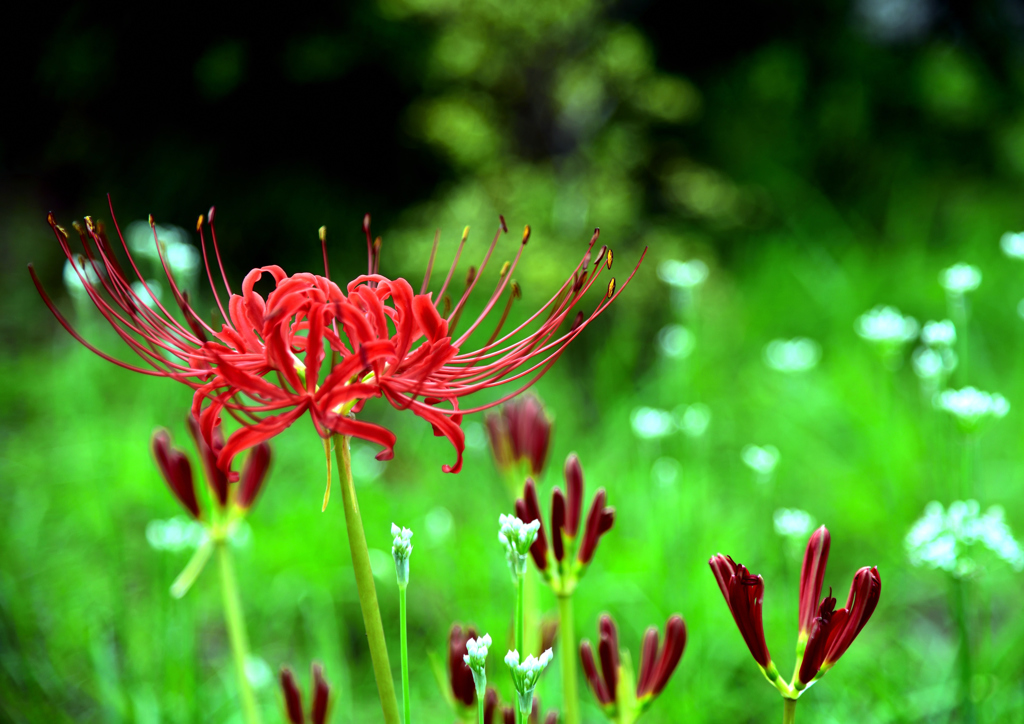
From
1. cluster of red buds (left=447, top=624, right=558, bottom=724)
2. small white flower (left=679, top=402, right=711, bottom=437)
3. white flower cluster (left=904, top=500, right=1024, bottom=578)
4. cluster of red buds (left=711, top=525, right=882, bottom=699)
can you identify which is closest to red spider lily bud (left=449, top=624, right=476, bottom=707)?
cluster of red buds (left=447, top=624, right=558, bottom=724)

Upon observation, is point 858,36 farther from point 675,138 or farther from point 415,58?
point 415,58

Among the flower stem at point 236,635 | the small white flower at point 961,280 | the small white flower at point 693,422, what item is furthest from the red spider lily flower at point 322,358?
the small white flower at point 693,422

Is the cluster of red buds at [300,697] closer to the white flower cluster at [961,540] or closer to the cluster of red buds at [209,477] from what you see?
the cluster of red buds at [209,477]

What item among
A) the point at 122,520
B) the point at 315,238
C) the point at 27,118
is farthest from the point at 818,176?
the point at 27,118

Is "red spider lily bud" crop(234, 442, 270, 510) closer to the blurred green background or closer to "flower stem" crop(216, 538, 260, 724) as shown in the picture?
"flower stem" crop(216, 538, 260, 724)

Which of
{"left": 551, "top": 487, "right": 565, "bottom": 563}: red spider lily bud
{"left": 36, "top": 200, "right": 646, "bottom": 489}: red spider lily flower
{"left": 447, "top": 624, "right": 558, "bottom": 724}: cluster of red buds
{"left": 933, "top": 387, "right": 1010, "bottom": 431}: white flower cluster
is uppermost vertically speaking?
{"left": 933, "top": 387, "right": 1010, "bottom": 431}: white flower cluster

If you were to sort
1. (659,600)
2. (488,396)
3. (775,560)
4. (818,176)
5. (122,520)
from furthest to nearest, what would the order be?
(818,176)
(488,396)
(122,520)
(775,560)
(659,600)

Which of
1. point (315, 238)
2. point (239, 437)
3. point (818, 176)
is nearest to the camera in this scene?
point (239, 437)
